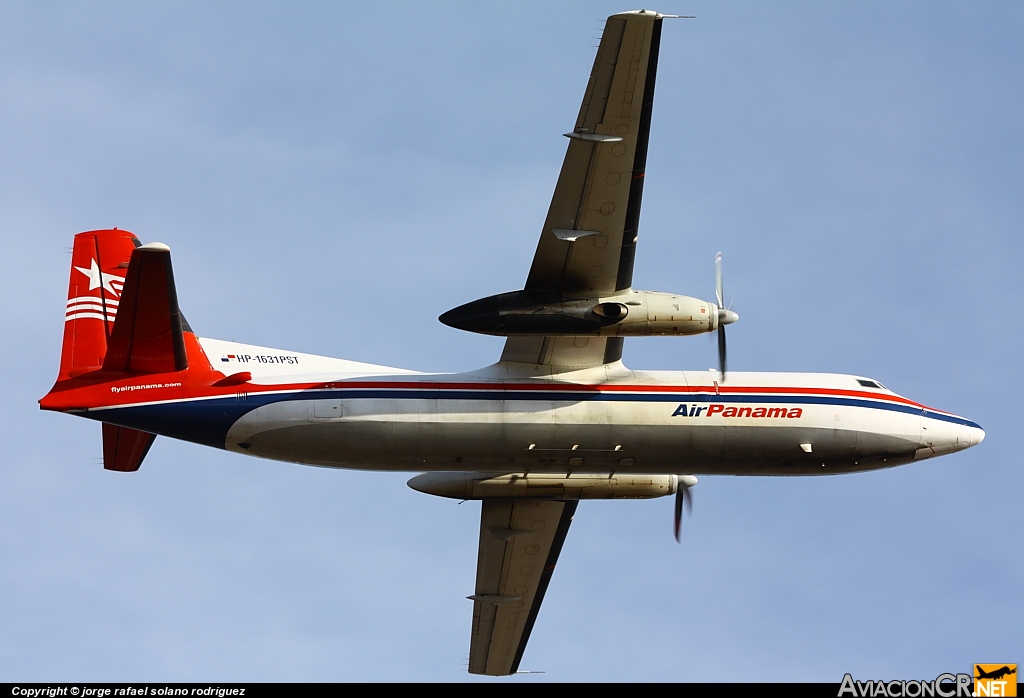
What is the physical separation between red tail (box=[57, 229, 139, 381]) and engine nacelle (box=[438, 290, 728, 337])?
748cm

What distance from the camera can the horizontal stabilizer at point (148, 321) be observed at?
2484cm

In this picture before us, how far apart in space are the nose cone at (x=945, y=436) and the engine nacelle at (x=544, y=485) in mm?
5555

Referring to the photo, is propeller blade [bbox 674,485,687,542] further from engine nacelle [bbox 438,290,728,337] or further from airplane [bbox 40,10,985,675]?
engine nacelle [bbox 438,290,728,337]

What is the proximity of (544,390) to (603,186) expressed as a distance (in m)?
4.91

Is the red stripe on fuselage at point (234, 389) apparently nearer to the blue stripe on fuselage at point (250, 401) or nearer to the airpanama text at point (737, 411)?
the blue stripe on fuselage at point (250, 401)

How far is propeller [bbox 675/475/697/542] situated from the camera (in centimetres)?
3162

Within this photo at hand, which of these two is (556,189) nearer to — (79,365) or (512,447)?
(512,447)

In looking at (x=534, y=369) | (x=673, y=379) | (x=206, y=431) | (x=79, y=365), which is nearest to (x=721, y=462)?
(x=673, y=379)

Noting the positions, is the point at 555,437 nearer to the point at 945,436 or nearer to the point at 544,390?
the point at 544,390

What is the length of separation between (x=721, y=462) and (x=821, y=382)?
10.8ft

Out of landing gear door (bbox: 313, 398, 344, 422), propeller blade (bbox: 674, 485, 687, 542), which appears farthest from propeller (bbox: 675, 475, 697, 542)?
landing gear door (bbox: 313, 398, 344, 422)

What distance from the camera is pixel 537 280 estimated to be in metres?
27.0

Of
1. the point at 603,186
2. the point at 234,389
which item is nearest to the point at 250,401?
the point at 234,389

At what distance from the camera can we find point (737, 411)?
93.8 ft
